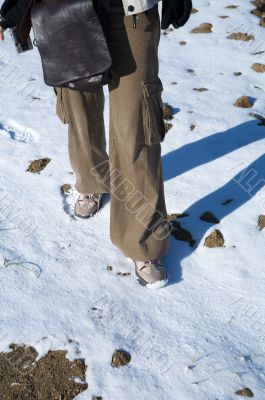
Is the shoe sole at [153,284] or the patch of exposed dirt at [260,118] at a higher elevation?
the shoe sole at [153,284]

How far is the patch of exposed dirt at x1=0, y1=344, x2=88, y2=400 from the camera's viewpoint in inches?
72.6

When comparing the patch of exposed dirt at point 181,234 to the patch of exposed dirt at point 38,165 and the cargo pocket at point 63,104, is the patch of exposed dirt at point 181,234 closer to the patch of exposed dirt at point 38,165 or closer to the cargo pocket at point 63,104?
the cargo pocket at point 63,104

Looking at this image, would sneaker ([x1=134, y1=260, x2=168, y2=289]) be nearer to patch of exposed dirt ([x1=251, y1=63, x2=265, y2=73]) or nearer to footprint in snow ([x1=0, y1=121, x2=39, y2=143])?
footprint in snow ([x1=0, y1=121, x2=39, y2=143])

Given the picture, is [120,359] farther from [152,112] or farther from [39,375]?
[152,112]

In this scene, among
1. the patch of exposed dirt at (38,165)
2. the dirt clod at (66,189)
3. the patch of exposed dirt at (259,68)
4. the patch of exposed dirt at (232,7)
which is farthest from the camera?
the patch of exposed dirt at (232,7)

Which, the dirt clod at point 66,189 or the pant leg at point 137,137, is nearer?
the pant leg at point 137,137

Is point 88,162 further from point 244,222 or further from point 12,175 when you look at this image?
point 244,222

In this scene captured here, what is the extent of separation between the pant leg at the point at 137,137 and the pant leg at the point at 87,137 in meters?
0.31

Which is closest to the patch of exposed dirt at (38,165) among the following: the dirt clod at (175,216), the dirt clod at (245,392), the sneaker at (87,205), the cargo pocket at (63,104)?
the sneaker at (87,205)

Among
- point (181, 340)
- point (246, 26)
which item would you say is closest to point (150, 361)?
point (181, 340)

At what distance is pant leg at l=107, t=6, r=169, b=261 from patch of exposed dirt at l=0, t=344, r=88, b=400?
22.0 inches

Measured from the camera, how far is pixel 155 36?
1844 mm

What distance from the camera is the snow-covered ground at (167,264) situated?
6.31ft

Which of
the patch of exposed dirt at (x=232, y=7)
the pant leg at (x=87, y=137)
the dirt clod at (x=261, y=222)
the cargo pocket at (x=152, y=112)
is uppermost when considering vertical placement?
the cargo pocket at (x=152, y=112)
